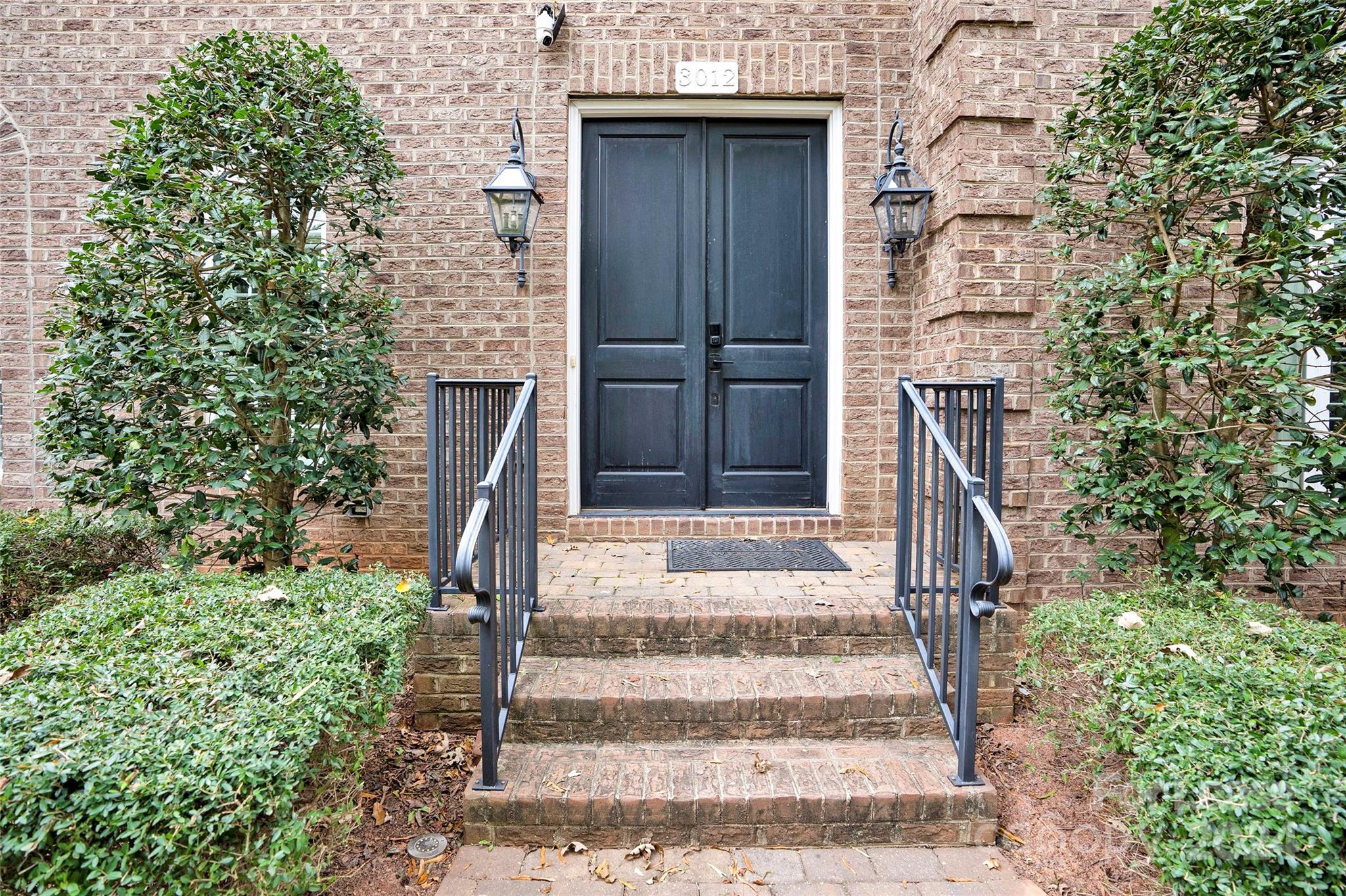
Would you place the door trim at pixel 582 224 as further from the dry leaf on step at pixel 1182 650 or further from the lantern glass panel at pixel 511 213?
the dry leaf on step at pixel 1182 650

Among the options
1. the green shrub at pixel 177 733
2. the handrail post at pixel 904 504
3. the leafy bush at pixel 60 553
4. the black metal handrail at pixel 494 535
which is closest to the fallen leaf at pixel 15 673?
the green shrub at pixel 177 733

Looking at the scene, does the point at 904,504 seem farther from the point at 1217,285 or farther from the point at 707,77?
the point at 707,77

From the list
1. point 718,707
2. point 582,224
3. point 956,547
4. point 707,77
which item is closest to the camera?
point 718,707

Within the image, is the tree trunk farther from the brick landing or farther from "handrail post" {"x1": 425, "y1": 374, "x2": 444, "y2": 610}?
the brick landing

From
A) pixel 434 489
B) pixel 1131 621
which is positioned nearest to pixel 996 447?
pixel 1131 621

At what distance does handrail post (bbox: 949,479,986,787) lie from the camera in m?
2.17

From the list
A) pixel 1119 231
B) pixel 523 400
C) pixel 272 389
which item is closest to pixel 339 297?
pixel 272 389

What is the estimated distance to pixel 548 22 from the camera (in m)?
3.74

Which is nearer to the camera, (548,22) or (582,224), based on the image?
(548,22)

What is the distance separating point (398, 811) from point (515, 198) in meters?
2.88

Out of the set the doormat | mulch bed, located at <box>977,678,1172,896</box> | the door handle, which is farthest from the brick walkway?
the door handle

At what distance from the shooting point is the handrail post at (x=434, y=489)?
2.65m

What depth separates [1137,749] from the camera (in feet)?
5.67

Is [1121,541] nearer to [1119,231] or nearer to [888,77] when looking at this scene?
[1119,231]
